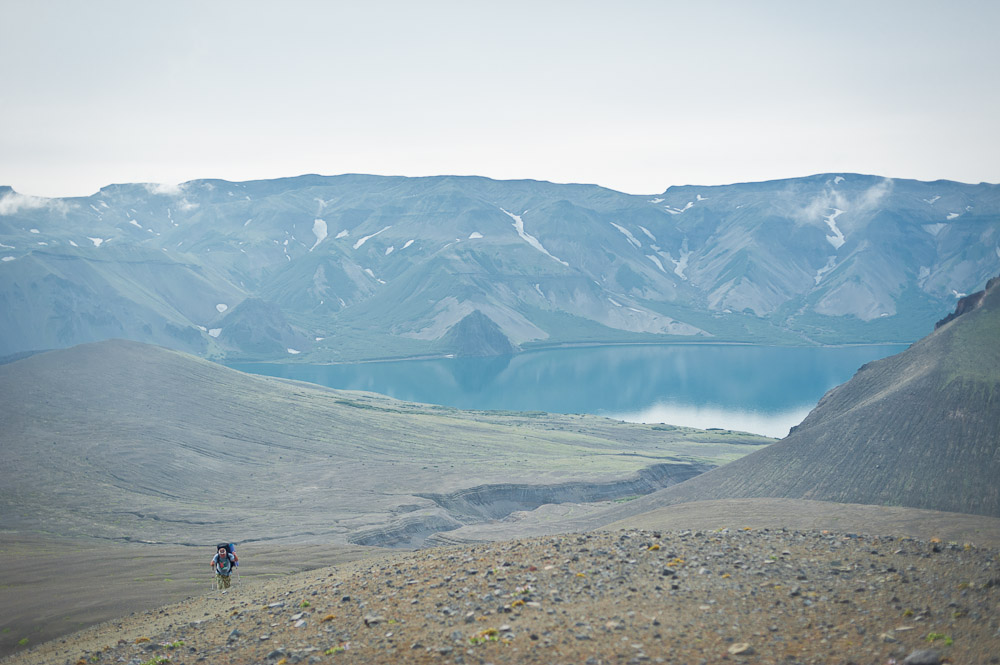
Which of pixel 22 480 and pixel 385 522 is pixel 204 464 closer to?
pixel 22 480

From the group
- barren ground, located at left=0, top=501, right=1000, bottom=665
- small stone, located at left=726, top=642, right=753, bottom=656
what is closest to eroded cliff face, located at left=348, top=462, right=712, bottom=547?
barren ground, located at left=0, top=501, right=1000, bottom=665

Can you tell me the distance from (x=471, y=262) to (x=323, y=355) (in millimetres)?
54630

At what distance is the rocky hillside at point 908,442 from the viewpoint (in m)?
27.9

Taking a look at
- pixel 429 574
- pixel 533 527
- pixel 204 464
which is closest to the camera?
pixel 429 574

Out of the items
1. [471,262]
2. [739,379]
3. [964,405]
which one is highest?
[471,262]

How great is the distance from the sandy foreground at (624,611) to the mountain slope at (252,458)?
20005 mm

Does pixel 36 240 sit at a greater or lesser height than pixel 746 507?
greater

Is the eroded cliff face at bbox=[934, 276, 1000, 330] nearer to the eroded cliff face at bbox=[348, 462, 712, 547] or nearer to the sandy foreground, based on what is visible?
the eroded cliff face at bbox=[348, 462, 712, 547]

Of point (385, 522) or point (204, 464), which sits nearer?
point (385, 522)

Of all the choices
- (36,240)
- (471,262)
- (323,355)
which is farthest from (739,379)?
(36,240)

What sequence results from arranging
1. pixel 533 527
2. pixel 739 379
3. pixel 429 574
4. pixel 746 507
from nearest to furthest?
1. pixel 429 574
2. pixel 746 507
3. pixel 533 527
4. pixel 739 379

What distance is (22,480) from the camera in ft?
131

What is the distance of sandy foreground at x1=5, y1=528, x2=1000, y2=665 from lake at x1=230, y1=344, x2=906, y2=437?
2678 inches

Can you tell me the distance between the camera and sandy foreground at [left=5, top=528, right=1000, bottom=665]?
11.4 m
